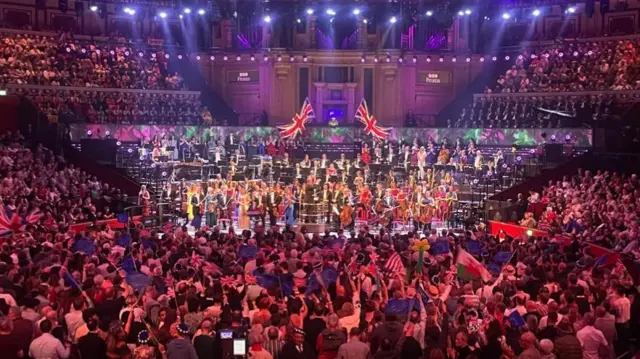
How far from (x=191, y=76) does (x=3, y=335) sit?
123 feet

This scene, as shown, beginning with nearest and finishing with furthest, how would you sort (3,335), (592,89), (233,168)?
(3,335)
(233,168)
(592,89)

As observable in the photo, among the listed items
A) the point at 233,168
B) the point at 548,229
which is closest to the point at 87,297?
the point at 548,229

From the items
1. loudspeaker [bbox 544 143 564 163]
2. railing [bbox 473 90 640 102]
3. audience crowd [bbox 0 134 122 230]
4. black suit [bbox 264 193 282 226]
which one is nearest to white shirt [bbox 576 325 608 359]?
audience crowd [bbox 0 134 122 230]

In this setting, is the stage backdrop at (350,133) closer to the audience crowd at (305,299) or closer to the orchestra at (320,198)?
the orchestra at (320,198)

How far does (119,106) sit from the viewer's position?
41.2m

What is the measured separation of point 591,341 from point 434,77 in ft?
122

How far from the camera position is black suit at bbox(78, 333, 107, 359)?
1138 cm

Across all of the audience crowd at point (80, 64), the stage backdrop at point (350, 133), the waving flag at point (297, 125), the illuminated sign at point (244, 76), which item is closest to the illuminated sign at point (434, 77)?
the stage backdrop at point (350, 133)

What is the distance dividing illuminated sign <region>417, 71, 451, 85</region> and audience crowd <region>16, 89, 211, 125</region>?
11979 millimetres

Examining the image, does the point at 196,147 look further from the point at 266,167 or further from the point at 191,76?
the point at 191,76

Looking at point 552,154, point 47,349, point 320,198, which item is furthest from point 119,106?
point 47,349

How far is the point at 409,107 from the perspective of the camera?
1897 inches

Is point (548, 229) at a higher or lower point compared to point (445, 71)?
lower

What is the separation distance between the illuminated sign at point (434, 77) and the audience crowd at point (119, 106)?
1198cm
